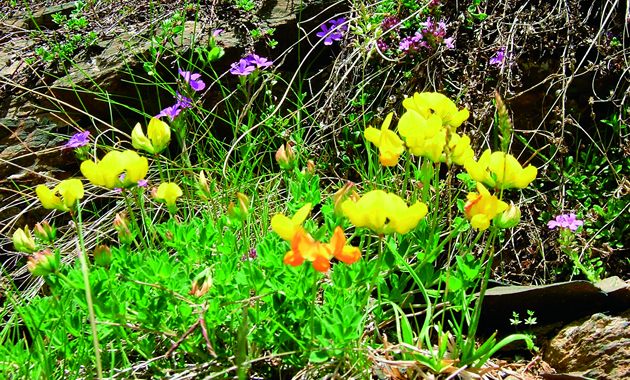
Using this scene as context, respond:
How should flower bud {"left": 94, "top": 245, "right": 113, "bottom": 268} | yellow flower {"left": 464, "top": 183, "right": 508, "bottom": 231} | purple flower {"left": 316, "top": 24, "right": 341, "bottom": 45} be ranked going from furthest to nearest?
purple flower {"left": 316, "top": 24, "right": 341, "bottom": 45}
flower bud {"left": 94, "top": 245, "right": 113, "bottom": 268}
yellow flower {"left": 464, "top": 183, "right": 508, "bottom": 231}

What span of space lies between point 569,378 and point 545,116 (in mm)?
1226

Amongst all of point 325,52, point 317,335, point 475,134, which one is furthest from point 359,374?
point 325,52

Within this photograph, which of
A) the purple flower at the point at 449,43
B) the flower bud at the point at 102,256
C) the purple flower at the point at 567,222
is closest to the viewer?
the flower bud at the point at 102,256

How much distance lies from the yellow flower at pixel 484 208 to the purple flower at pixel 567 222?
2.71 feet

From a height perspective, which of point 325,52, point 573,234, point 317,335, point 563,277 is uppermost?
point 325,52

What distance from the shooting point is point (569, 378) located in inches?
62.8

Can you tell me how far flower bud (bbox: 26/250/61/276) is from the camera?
4.15 ft

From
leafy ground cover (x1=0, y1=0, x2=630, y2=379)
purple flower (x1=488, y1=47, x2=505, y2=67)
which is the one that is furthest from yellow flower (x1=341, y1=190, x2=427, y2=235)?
purple flower (x1=488, y1=47, x2=505, y2=67)

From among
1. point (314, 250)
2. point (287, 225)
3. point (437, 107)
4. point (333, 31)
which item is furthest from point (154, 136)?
point (333, 31)

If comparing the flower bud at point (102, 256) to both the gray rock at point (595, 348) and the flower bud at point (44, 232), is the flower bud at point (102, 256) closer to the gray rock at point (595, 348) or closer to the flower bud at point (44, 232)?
the flower bud at point (44, 232)

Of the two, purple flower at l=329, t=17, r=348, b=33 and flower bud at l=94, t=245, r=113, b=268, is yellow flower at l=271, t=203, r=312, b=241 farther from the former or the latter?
→ purple flower at l=329, t=17, r=348, b=33

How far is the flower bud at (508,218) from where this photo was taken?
52.3 inches

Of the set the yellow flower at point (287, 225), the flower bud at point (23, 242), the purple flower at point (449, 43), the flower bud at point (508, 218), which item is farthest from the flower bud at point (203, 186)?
the purple flower at point (449, 43)

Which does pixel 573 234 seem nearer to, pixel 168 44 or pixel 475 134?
pixel 475 134
